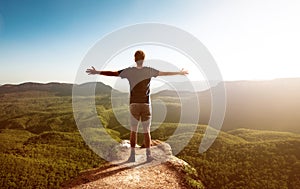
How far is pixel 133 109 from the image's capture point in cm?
804

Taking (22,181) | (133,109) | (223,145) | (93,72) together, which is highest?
(93,72)

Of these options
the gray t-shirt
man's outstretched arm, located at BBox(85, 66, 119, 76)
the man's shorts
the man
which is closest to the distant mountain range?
the man's shorts

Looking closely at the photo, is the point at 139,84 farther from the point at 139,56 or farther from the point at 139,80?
the point at 139,56

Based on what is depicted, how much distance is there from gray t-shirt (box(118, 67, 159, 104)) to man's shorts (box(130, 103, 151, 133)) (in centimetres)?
18

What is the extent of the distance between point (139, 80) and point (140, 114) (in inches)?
48.8

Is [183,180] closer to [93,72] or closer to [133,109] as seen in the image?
[133,109]

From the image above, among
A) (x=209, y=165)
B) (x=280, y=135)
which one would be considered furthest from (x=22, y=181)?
(x=280, y=135)

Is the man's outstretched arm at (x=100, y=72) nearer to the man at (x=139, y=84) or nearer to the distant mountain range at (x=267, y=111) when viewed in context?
the man at (x=139, y=84)

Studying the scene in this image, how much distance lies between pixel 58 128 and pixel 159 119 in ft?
242

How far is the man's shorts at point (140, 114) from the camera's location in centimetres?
797

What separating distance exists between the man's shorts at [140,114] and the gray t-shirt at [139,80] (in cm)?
18

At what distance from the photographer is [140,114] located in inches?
323

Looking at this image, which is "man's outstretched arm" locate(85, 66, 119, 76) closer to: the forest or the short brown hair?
the short brown hair

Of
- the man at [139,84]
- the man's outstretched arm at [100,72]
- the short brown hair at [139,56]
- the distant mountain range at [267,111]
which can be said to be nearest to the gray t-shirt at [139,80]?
the man at [139,84]
